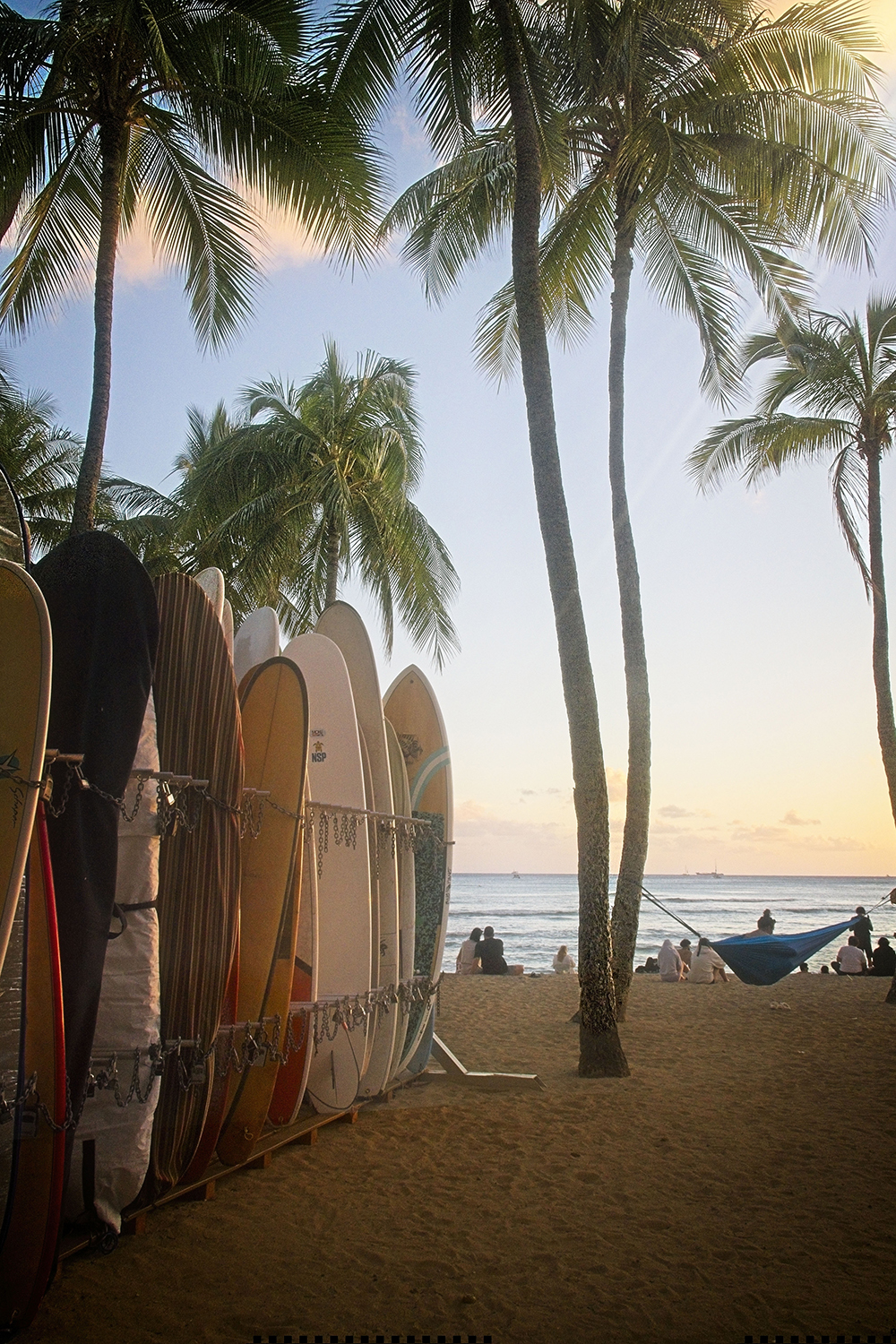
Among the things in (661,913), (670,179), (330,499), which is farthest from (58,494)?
(661,913)

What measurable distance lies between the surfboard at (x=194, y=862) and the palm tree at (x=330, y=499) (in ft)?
27.7

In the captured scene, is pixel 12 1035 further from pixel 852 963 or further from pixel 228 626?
pixel 852 963

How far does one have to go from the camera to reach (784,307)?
9.54 metres

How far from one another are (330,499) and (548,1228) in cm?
1017

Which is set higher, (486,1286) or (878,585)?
(878,585)

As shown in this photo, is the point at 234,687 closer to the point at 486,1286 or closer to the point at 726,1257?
the point at 486,1286

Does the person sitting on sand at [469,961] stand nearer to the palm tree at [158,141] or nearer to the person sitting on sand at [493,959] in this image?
the person sitting on sand at [493,959]

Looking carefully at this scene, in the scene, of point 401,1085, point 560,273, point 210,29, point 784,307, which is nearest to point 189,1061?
point 401,1085

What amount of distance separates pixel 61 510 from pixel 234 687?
576 inches

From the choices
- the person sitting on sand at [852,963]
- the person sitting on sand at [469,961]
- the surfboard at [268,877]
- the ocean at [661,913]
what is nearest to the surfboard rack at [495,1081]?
the surfboard at [268,877]

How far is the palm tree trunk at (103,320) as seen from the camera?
6840mm

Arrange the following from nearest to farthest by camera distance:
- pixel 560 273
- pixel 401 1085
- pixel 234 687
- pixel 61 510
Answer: pixel 234 687 → pixel 401 1085 → pixel 560 273 → pixel 61 510

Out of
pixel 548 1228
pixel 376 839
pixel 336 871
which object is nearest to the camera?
pixel 548 1228

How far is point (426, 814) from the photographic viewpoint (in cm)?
684
